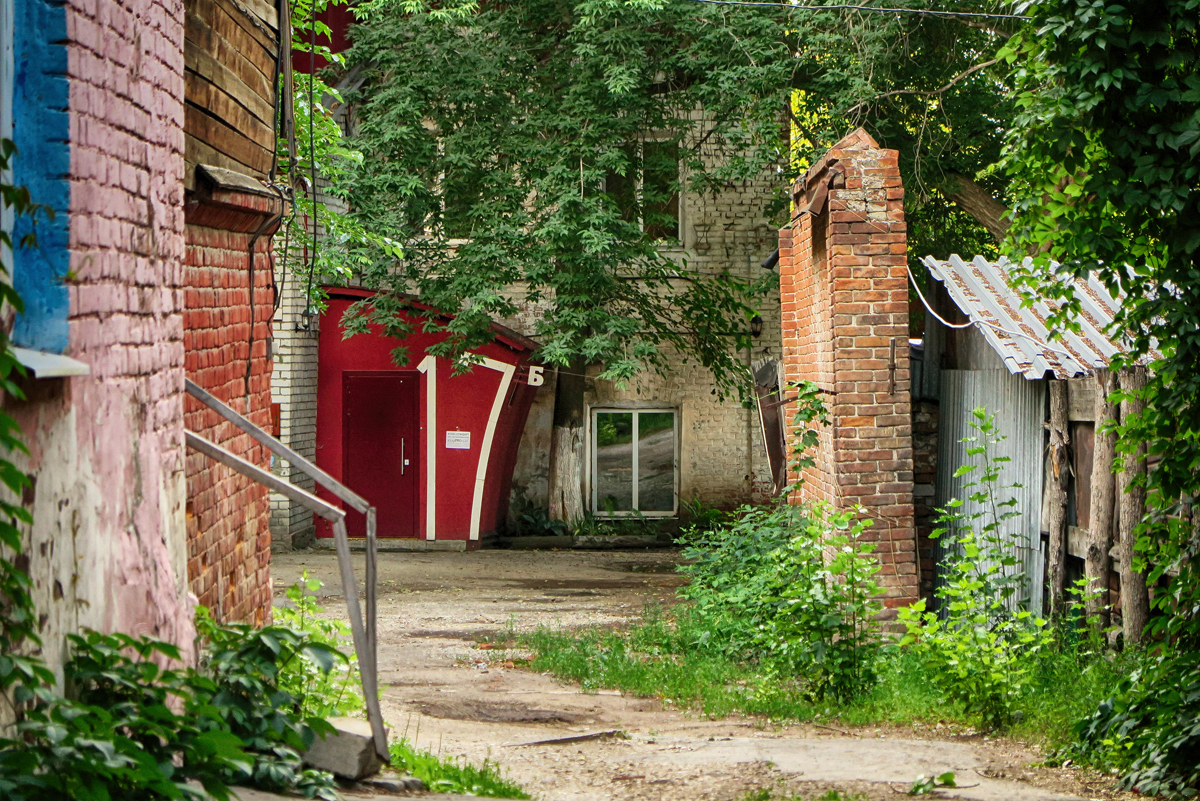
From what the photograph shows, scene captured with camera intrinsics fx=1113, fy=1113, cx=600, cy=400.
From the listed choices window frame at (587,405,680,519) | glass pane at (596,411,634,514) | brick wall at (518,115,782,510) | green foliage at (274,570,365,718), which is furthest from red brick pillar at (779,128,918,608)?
glass pane at (596,411,634,514)

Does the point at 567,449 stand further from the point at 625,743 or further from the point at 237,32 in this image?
the point at 237,32

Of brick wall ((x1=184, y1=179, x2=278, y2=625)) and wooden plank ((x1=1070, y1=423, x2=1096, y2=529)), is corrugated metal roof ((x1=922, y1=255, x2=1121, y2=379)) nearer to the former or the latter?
wooden plank ((x1=1070, y1=423, x2=1096, y2=529))

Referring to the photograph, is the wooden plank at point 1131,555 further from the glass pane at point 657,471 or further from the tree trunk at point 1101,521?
the glass pane at point 657,471

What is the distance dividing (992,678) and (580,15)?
384 inches

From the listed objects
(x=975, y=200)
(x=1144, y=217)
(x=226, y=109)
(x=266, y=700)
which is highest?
(x=975, y=200)

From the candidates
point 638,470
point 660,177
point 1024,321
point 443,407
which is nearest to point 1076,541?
point 1024,321

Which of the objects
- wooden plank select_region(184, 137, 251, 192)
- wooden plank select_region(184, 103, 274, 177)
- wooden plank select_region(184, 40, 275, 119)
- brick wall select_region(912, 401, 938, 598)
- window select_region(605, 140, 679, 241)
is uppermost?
window select_region(605, 140, 679, 241)

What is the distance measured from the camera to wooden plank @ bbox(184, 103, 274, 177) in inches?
183

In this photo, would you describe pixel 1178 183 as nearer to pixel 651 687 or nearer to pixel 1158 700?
pixel 1158 700

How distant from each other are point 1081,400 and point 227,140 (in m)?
4.77

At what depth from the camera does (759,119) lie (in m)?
13.1

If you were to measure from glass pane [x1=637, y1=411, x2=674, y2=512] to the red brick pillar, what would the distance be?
28.8 ft

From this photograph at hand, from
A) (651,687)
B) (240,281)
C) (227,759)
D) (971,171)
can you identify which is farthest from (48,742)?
(971,171)

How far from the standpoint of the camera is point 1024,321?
23.6ft
